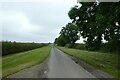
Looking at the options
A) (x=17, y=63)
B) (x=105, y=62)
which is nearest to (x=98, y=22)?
(x=105, y=62)

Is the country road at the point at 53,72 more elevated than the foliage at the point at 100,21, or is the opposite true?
the foliage at the point at 100,21

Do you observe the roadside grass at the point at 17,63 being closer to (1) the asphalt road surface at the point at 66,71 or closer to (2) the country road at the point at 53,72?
(2) the country road at the point at 53,72

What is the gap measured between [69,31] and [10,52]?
3110 inches

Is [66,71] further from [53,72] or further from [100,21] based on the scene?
[100,21]

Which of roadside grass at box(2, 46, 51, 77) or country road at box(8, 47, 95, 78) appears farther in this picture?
roadside grass at box(2, 46, 51, 77)

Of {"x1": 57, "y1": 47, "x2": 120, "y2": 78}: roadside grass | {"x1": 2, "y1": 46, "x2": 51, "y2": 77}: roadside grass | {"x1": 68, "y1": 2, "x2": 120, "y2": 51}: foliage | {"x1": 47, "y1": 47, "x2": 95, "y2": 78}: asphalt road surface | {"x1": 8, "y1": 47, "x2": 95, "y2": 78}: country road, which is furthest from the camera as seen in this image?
{"x1": 68, "y1": 2, "x2": 120, "y2": 51}: foliage

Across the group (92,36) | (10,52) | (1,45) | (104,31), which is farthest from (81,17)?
(10,52)

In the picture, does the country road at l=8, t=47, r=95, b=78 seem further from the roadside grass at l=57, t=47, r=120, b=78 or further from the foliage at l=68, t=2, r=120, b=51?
the foliage at l=68, t=2, r=120, b=51

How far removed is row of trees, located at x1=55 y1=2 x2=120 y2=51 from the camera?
1989cm

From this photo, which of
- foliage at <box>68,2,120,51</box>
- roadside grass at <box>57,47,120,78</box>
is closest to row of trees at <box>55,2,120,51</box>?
foliage at <box>68,2,120,51</box>

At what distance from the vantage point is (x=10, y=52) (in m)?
47.5

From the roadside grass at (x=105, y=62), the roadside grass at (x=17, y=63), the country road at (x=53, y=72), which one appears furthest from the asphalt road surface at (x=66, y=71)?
the roadside grass at (x=17, y=63)

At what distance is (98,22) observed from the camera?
2145cm

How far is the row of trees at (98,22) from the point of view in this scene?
19891 mm
